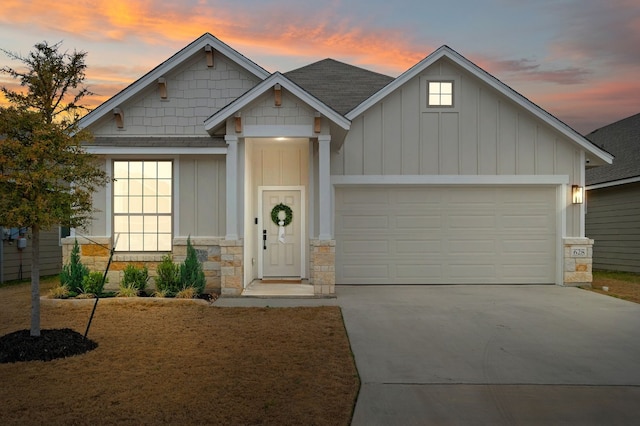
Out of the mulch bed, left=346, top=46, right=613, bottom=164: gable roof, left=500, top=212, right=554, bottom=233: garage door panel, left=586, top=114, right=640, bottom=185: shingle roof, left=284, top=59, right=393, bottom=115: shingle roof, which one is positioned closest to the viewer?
the mulch bed

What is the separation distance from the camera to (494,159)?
41.7 ft

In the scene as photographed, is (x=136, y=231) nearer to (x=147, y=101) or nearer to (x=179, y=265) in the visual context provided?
(x=179, y=265)

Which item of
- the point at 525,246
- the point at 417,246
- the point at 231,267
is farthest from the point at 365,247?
the point at 525,246

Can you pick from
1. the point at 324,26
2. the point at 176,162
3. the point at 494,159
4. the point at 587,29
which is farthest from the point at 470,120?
the point at 176,162

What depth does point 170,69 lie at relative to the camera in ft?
37.9

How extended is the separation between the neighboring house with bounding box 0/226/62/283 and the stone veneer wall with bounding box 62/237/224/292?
10.6 ft

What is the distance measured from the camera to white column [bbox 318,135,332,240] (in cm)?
1042

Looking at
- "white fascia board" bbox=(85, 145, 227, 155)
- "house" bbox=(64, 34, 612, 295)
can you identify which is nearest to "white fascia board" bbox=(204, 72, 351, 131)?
"white fascia board" bbox=(85, 145, 227, 155)

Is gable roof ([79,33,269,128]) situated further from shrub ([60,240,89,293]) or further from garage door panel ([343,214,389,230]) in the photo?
garage door panel ([343,214,389,230])

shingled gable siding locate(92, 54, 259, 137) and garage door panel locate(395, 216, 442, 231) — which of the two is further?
garage door panel locate(395, 216, 442, 231)

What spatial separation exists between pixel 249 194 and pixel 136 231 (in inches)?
106

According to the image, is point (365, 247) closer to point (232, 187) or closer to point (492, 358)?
point (232, 187)

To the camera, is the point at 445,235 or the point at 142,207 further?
the point at 445,235

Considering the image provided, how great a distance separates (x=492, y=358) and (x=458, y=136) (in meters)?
7.62
